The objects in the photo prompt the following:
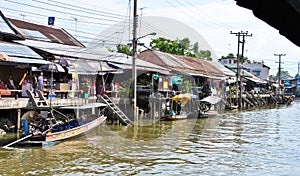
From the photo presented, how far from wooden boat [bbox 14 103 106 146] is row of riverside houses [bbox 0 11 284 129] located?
4.44 feet

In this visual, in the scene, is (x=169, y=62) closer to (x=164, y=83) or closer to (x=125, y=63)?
(x=164, y=83)

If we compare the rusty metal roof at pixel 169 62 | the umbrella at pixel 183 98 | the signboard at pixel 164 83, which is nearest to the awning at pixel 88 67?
the umbrella at pixel 183 98

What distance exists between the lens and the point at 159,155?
1351 cm

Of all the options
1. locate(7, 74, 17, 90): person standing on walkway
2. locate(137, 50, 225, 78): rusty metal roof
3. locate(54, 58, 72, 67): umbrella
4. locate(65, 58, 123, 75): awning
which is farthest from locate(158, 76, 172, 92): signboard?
locate(7, 74, 17, 90): person standing on walkway

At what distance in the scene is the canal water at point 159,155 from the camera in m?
11.4

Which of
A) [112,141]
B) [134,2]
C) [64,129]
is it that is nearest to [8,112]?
[64,129]

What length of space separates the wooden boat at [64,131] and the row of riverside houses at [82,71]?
1352 millimetres

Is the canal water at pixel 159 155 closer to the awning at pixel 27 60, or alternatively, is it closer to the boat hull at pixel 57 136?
the boat hull at pixel 57 136

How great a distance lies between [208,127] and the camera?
894 inches

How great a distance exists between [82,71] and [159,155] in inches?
361

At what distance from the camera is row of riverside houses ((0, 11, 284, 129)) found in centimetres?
1838

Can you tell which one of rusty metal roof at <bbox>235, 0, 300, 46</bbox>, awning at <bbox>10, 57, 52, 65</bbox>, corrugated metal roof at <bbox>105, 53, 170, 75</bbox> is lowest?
rusty metal roof at <bbox>235, 0, 300, 46</bbox>

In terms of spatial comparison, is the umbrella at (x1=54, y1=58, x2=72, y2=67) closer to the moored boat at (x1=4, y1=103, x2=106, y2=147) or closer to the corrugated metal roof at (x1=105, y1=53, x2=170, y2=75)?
the moored boat at (x1=4, y1=103, x2=106, y2=147)

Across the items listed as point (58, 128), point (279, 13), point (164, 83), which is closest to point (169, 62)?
point (164, 83)
